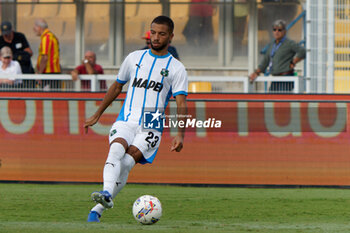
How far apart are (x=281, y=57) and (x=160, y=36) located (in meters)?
6.09

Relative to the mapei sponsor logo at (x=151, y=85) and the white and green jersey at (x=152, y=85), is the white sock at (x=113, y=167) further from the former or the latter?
the mapei sponsor logo at (x=151, y=85)

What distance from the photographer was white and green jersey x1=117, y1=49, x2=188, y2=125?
7695 millimetres

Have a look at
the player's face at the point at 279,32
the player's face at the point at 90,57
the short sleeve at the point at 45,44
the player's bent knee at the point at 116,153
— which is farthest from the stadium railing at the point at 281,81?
the player's bent knee at the point at 116,153

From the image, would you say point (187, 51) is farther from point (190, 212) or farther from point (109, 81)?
point (190, 212)

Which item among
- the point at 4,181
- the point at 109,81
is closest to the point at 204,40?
the point at 109,81

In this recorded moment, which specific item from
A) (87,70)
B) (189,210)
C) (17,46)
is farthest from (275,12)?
(189,210)

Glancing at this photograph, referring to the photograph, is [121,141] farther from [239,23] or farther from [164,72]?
[239,23]

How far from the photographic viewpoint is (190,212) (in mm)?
8977

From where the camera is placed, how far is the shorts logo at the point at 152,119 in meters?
7.66

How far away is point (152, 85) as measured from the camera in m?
7.71

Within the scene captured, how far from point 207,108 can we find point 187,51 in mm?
5501

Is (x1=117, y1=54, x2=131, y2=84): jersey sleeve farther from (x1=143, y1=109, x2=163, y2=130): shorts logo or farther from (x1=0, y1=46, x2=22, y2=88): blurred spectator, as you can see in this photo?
(x1=0, y1=46, x2=22, y2=88): blurred spectator

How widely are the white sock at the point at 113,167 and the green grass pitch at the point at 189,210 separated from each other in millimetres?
396

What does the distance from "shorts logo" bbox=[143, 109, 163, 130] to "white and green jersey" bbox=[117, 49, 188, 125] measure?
0.04 m
